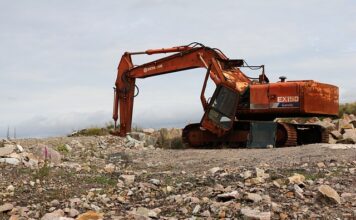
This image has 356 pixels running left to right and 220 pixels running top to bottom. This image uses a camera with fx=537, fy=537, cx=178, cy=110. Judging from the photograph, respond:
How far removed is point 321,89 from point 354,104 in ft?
→ 46.7

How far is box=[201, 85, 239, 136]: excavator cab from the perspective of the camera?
13.5m

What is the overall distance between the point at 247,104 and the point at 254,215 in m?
8.33

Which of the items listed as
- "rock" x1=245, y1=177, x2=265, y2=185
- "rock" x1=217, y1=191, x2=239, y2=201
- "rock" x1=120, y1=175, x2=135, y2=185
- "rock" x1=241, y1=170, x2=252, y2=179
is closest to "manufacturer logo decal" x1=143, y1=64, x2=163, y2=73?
"rock" x1=120, y1=175, x2=135, y2=185

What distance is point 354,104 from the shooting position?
2645 centimetres

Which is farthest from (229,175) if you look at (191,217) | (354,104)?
(354,104)

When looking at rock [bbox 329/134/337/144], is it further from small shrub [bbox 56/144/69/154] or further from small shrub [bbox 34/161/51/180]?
small shrub [bbox 34/161/51/180]

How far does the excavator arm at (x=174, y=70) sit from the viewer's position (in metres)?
14.2

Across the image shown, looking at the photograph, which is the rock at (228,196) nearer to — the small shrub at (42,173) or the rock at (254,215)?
the rock at (254,215)

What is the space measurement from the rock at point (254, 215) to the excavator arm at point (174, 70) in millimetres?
8064

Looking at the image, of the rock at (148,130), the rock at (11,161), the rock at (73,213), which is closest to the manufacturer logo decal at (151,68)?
the rock at (148,130)

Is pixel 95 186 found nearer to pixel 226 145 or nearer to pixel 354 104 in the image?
pixel 226 145

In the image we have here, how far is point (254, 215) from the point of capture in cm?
541

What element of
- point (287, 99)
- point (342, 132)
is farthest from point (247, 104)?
point (342, 132)

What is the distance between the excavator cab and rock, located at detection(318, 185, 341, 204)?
7.31m
